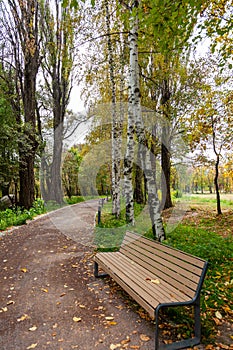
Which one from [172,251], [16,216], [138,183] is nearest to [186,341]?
[172,251]

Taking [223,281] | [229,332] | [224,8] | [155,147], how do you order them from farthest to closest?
[155,147] → [224,8] → [223,281] → [229,332]

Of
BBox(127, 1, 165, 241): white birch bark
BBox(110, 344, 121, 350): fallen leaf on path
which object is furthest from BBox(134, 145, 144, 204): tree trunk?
BBox(110, 344, 121, 350): fallen leaf on path

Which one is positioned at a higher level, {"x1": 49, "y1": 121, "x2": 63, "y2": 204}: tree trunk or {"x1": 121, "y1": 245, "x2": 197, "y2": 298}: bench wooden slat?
{"x1": 49, "y1": 121, "x2": 63, "y2": 204}: tree trunk

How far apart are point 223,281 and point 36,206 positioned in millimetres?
11653

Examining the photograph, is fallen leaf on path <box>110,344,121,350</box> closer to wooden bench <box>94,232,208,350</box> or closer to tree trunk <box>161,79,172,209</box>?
wooden bench <box>94,232,208,350</box>

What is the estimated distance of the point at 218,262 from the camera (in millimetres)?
4793

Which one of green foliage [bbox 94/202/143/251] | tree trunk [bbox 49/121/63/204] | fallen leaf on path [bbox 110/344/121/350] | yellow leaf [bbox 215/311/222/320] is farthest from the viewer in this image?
tree trunk [bbox 49/121/63/204]

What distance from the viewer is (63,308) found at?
348 centimetres

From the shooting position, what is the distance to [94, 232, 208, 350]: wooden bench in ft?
8.69

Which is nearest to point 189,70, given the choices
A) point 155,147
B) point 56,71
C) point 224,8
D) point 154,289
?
point 155,147

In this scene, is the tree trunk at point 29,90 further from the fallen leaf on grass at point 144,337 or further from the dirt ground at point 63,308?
the fallen leaf on grass at point 144,337

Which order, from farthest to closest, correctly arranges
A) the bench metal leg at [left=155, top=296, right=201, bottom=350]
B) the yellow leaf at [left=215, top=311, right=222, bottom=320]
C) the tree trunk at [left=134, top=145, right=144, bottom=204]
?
the tree trunk at [left=134, top=145, right=144, bottom=204], the yellow leaf at [left=215, top=311, right=222, bottom=320], the bench metal leg at [left=155, top=296, right=201, bottom=350]

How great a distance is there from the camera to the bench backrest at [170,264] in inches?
108

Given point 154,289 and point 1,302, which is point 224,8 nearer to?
point 154,289
